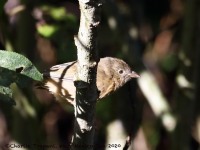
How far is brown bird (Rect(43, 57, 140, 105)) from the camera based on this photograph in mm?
3021

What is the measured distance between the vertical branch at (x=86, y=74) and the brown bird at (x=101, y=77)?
930mm

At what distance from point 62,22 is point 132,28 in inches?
22.5

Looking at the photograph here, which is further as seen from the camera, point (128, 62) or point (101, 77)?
point (128, 62)

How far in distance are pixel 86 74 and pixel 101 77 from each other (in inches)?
50.3

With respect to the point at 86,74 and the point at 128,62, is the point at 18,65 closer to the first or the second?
the point at 86,74

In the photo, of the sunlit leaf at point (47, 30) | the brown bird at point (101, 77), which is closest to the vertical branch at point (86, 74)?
the brown bird at point (101, 77)

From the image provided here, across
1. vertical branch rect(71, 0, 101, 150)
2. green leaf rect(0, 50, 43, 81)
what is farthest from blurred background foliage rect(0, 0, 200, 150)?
green leaf rect(0, 50, 43, 81)

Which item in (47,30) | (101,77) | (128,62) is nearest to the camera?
(101,77)

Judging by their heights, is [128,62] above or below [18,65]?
below

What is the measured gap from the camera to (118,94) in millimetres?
3721

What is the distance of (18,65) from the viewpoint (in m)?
1.84

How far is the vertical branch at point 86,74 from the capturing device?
65.3 inches

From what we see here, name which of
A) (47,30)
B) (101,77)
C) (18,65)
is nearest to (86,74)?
(18,65)

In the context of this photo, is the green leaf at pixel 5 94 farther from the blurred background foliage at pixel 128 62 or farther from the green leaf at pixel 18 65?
the blurred background foliage at pixel 128 62
